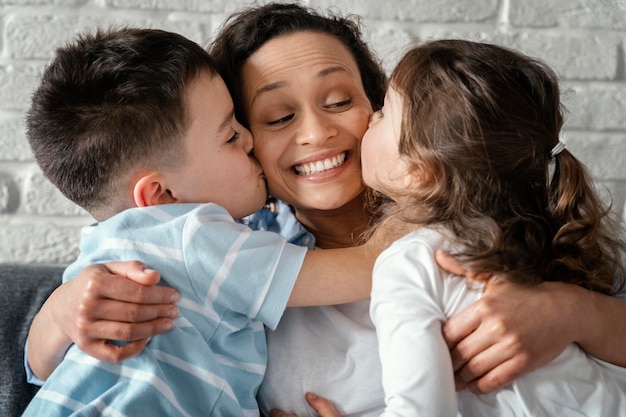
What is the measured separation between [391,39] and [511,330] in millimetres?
910

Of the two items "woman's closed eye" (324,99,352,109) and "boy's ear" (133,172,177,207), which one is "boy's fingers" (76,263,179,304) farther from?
"woman's closed eye" (324,99,352,109)

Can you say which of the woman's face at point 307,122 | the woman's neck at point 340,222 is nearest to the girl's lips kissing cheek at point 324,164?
the woman's face at point 307,122

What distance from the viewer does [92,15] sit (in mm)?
1684

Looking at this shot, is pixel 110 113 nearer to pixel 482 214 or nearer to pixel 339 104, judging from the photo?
pixel 339 104

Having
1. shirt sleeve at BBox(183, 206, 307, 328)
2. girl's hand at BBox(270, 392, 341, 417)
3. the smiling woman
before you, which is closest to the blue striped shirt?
shirt sleeve at BBox(183, 206, 307, 328)

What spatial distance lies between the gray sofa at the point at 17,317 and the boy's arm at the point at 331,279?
580mm

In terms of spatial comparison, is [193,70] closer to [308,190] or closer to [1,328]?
[308,190]

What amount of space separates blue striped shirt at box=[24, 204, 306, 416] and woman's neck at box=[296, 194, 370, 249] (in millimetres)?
333

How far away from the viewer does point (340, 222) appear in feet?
4.78

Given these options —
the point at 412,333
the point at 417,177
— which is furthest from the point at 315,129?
the point at 412,333

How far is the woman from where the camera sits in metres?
1.03

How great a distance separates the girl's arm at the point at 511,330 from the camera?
101cm

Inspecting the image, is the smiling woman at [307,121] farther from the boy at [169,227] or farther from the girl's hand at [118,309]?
the girl's hand at [118,309]

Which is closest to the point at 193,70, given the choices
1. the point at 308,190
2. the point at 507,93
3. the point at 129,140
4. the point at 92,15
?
the point at 129,140
